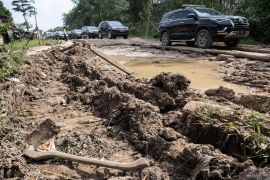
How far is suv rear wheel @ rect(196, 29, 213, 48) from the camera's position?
596 inches

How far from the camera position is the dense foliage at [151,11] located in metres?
21.0

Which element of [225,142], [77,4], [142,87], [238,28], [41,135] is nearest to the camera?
[225,142]

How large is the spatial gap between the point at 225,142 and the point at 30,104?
4529 mm

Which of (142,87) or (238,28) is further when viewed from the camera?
(238,28)

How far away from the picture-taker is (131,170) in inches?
159

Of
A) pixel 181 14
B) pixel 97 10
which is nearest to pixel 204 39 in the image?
pixel 181 14

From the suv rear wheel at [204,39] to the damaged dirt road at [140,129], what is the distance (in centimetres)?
682

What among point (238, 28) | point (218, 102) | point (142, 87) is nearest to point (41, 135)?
point (142, 87)

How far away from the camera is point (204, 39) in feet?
51.0

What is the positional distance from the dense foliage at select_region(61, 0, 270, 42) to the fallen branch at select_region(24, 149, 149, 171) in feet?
59.1

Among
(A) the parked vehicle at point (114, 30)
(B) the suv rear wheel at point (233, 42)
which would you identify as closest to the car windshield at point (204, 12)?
(B) the suv rear wheel at point (233, 42)

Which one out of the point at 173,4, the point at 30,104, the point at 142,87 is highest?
the point at 173,4

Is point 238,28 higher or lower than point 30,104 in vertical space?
higher

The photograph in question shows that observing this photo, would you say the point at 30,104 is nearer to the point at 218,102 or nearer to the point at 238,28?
the point at 218,102
